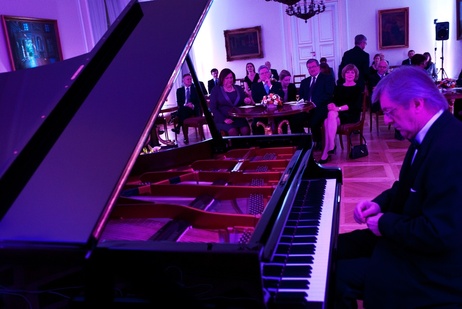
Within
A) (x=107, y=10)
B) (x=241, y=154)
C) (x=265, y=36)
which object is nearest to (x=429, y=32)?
(x=265, y=36)

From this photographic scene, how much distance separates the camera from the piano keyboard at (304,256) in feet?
3.86

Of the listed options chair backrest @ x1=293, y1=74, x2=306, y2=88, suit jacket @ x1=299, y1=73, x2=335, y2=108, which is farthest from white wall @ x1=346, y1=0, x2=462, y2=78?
suit jacket @ x1=299, y1=73, x2=335, y2=108

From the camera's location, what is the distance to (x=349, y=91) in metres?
5.52

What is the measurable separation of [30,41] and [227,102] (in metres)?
2.62

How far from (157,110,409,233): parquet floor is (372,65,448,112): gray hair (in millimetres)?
1903

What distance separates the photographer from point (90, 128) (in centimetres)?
158

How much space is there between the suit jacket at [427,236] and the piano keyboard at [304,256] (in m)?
0.23

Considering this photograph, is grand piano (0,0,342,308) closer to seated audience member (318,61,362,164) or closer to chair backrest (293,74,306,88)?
seated audience member (318,61,362,164)

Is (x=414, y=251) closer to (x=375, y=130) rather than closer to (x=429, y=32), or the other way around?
(x=375, y=130)

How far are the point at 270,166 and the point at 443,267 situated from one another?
107cm

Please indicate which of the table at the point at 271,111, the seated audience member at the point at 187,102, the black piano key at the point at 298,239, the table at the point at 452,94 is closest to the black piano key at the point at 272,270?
the black piano key at the point at 298,239

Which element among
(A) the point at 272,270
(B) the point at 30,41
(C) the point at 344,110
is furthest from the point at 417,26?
(A) the point at 272,270

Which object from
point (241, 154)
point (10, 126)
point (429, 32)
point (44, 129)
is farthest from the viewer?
point (429, 32)

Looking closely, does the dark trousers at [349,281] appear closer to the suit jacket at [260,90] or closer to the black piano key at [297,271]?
the black piano key at [297,271]
